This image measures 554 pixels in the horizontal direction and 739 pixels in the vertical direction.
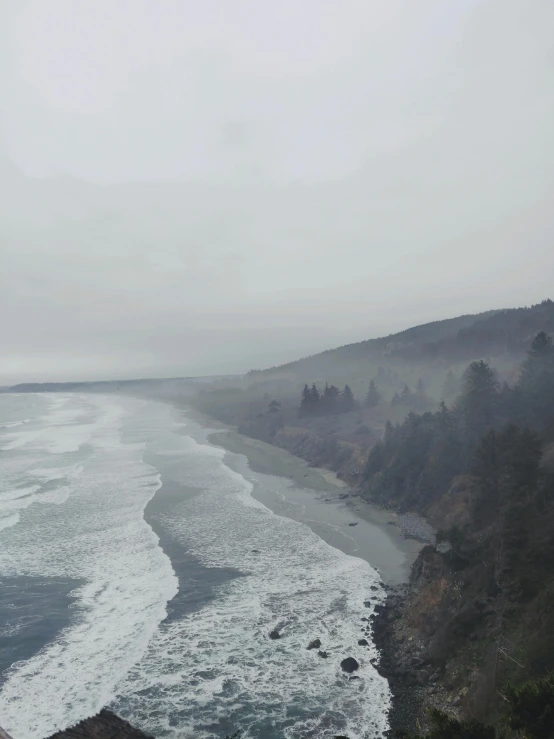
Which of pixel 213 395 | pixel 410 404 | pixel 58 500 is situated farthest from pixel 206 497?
pixel 213 395

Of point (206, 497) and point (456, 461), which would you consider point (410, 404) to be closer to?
point (456, 461)

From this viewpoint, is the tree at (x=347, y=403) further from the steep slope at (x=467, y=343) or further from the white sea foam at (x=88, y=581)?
the white sea foam at (x=88, y=581)

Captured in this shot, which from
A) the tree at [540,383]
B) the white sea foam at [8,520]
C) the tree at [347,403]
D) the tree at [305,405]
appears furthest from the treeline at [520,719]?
the tree at [347,403]

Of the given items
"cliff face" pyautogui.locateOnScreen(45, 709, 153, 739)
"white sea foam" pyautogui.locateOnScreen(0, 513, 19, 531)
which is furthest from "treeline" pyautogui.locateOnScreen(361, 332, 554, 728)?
"white sea foam" pyautogui.locateOnScreen(0, 513, 19, 531)

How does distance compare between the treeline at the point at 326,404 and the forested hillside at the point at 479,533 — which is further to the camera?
the treeline at the point at 326,404

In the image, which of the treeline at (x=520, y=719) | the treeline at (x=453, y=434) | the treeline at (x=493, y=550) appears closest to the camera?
the treeline at (x=520, y=719)
